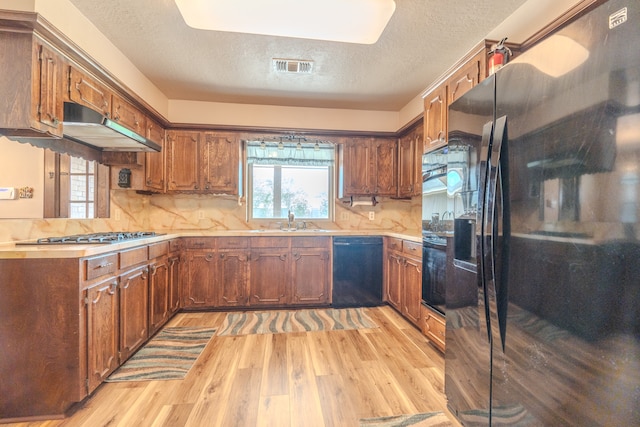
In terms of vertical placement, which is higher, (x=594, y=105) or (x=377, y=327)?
(x=594, y=105)

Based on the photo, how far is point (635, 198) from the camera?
0.70 metres

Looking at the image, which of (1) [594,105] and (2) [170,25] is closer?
(1) [594,105]

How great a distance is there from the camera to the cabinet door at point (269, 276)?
3.31m

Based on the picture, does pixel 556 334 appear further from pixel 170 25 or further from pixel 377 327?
pixel 170 25

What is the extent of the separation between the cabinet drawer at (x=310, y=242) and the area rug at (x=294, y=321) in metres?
0.74

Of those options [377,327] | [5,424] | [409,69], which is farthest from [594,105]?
[5,424]

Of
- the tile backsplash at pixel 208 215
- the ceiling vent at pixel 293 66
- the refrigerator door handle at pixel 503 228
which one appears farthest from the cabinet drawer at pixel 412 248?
the ceiling vent at pixel 293 66

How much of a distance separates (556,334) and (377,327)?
212 cm

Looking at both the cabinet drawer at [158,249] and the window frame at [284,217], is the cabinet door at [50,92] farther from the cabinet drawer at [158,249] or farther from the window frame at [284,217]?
the window frame at [284,217]

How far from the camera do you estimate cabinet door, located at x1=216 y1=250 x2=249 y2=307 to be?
3.27 m

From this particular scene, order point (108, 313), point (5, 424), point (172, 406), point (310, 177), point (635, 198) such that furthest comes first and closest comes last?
point (310, 177) < point (108, 313) < point (172, 406) < point (5, 424) < point (635, 198)

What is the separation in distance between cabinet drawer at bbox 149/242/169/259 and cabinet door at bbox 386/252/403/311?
7.78 feet

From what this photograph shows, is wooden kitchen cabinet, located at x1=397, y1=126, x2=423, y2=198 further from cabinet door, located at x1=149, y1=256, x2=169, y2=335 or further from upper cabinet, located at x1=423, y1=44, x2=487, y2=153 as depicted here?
cabinet door, located at x1=149, y1=256, x2=169, y2=335

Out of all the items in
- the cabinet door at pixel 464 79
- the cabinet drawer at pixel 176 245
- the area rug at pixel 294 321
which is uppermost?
the cabinet door at pixel 464 79
